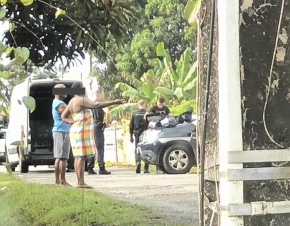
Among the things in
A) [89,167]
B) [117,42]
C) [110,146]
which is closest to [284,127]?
[117,42]

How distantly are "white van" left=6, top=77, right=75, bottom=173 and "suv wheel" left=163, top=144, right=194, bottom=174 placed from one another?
2.54 meters

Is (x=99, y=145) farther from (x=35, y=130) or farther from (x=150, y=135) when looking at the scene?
(x=35, y=130)

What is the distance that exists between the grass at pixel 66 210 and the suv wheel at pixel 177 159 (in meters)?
3.03

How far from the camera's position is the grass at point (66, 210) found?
518cm

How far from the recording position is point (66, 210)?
18.0 ft

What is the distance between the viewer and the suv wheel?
9.62m

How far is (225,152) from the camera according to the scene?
219cm

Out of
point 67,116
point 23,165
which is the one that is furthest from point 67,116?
point 23,165

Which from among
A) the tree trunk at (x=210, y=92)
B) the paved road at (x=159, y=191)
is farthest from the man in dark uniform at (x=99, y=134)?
the tree trunk at (x=210, y=92)

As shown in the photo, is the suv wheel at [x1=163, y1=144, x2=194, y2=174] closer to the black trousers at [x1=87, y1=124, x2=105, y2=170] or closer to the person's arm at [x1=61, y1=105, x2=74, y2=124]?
the black trousers at [x1=87, y1=124, x2=105, y2=170]

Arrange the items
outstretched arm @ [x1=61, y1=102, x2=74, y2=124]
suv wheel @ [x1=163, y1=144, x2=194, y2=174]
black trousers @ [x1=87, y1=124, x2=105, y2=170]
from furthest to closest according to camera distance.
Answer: suv wheel @ [x1=163, y1=144, x2=194, y2=174] → black trousers @ [x1=87, y1=124, x2=105, y2=170] → outstretched arm @ [x1=61, y1=102, x2=74, y2=124]

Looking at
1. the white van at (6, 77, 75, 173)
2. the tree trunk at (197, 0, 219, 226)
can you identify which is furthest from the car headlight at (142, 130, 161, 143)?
the tree trunk at (197, 0, 219, 226)

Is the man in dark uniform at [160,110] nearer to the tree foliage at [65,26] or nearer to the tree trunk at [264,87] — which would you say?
the tree foliage at [65,26]

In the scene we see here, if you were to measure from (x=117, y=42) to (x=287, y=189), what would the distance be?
260 cm
